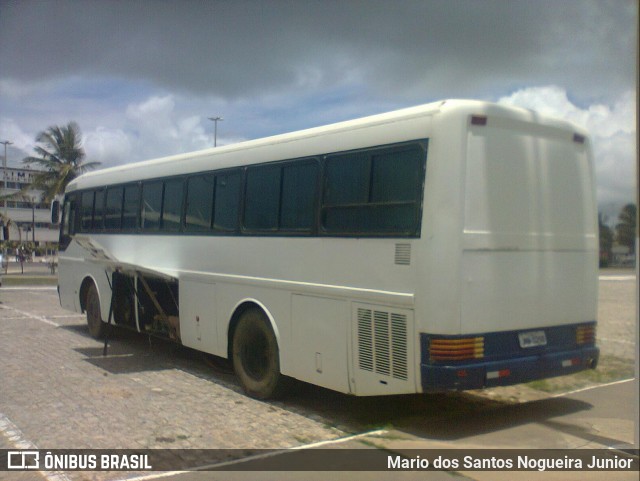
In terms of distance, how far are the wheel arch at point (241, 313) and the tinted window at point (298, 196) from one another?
1.01 meters

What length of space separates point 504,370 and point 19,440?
4.56 m

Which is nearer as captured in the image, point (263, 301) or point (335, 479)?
point (335, 479)

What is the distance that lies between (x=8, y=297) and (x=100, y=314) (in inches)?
471

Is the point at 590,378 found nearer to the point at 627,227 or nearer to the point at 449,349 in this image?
the point at 627,227

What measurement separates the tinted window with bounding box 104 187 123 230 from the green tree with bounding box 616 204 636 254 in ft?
27.5

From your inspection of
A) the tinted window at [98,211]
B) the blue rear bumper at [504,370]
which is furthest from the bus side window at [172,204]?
the blue rear bumper at [504,370]

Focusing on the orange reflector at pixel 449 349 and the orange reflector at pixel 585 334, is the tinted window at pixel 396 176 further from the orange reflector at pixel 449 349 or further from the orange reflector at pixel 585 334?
the orange reflector at pixel 585 334

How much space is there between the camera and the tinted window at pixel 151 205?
418 inches

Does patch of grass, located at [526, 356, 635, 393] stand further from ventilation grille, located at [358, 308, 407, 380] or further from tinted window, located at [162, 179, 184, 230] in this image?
tinted window, located at [162, 179, 184, 230]

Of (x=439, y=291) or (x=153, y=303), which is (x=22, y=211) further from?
(x=439, y=291)

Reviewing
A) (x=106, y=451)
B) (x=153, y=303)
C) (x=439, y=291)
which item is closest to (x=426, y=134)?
(x=439, y=291)

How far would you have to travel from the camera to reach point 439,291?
5953mm

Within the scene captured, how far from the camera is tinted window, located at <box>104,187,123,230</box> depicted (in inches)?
469

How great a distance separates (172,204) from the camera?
10.2m
